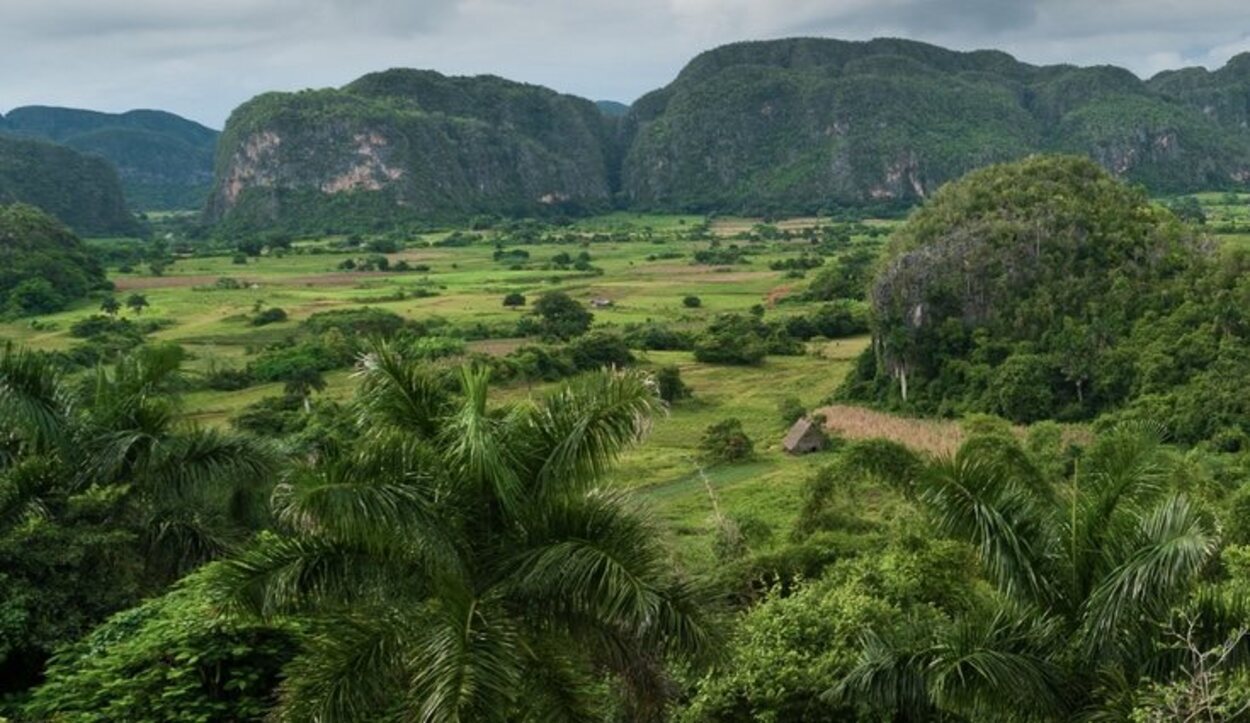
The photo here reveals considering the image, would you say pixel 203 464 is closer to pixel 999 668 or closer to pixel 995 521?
pixel 995 521

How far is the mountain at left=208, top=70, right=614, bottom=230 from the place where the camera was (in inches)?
5103

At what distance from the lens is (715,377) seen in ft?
139

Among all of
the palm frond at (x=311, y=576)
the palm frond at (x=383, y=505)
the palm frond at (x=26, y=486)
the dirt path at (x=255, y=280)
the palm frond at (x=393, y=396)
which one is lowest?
the dirt path at (x=255, y=280)

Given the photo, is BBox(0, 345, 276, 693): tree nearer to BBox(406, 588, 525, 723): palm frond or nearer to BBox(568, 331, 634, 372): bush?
BBox(406, 588, 525, 723): palm frond

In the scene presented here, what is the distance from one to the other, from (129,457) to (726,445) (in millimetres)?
21571

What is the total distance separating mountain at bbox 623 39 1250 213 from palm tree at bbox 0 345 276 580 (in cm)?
13200

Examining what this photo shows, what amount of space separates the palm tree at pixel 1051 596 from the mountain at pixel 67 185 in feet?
417

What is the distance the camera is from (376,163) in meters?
132

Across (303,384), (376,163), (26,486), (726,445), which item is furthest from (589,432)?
(376,163)

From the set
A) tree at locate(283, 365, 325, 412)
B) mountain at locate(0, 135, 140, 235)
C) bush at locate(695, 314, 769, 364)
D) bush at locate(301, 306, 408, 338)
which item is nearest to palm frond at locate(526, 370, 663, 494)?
tree at locate(283, 365, 325, 412)

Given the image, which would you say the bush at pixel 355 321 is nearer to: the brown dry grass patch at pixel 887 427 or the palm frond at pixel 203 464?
the brown dry grass patch at pixel 887 427

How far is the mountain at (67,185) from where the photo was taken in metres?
118

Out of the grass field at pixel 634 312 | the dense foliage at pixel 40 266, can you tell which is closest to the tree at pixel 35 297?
the dense foliage at pixel 40 266

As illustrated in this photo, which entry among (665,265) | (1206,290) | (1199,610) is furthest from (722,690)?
(665,265)
